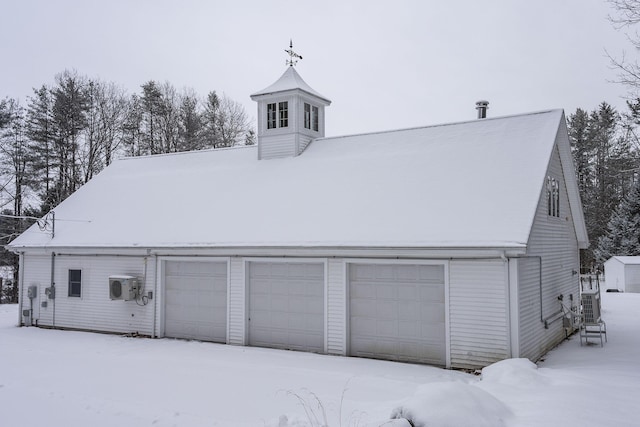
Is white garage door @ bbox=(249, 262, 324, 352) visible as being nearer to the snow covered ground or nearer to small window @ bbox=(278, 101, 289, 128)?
the snow covered ground

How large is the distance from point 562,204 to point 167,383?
11716 mm

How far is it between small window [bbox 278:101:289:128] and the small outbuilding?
2506 cm

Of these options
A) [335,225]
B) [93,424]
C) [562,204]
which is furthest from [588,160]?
[93,424]

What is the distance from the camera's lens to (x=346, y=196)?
13.8 m

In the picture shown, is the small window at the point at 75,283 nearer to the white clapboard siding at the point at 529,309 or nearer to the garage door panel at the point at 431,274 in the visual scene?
the garage door panel at the point at 431,274

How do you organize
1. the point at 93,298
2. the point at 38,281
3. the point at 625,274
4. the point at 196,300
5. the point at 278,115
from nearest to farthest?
the point at 196,300 < the point at 93,298 < the point at 38,281 < the point at 278,115 < the point at 625,274

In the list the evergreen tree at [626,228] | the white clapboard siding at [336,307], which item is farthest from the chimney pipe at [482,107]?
the evergreen tree at [626,228]

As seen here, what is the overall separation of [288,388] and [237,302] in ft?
15.2

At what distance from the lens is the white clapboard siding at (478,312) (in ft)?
33.6

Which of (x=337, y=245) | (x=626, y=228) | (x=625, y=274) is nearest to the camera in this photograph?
(x=337, y=245)

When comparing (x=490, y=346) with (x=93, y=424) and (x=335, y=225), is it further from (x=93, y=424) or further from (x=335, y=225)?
(x=93, y=424)

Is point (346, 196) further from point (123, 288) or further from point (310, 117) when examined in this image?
point (123, 288)

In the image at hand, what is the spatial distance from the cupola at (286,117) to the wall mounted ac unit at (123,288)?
6.06 metres

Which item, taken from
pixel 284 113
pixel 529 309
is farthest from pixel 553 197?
pixel 284 113
